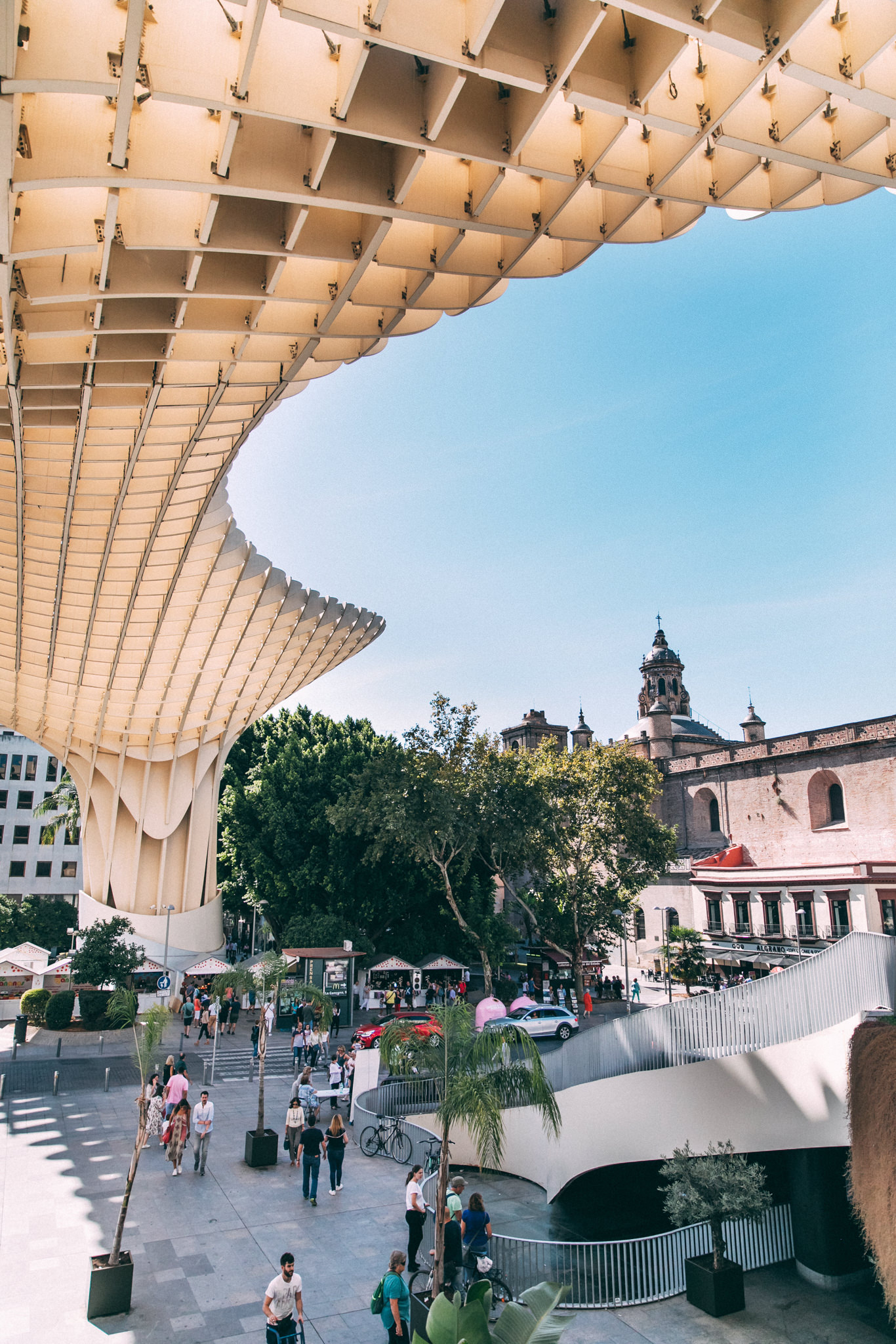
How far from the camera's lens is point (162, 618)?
28734mm

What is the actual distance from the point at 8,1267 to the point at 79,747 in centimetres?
3277

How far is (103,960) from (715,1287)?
24935 mm

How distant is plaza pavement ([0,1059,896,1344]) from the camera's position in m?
9.85

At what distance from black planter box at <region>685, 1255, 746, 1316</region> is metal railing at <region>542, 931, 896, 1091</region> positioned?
2826 millimetres

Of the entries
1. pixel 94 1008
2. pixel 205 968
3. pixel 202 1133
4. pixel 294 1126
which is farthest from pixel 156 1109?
pixel 205 968

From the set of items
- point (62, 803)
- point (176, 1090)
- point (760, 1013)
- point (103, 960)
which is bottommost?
point (176, 1090)

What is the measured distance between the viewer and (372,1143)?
675 inches

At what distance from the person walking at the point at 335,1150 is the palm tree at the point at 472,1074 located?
2.99 meters

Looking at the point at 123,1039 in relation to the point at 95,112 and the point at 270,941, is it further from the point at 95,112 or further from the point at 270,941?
the point at 95,112

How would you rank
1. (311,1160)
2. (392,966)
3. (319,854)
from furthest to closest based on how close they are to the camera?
1. (319,854)
2. (392,966)
3. (311,1160)

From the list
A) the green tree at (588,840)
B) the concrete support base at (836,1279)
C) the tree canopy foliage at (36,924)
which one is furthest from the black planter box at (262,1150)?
the tree canopy foliage at (36,924)

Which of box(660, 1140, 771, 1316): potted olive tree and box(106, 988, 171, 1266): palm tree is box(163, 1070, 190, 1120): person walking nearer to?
box(106, 988, 171, 1266): palm tree

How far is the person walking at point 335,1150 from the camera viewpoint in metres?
14.2

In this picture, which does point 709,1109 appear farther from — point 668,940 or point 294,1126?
point 668,940
